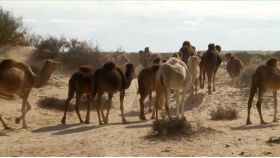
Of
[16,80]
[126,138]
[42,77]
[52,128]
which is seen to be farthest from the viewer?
[42,77]

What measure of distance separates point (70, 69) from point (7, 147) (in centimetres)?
1953

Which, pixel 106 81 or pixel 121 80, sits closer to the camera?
pixel 106 81

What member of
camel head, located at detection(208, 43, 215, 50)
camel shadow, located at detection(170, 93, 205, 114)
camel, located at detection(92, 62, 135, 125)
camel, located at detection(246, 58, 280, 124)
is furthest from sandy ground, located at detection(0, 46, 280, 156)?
camel head, located at detection(208, 43, 215, 50)

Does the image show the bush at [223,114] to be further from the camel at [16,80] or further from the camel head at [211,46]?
the camel head at [211,46]

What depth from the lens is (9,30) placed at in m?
33.0

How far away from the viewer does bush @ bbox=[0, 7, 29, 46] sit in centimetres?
3241

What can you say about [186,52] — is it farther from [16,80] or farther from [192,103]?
[16,80]

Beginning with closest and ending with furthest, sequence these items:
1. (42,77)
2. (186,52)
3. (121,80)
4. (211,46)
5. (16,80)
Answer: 1. (16,80)
2. (121,80)
3. (42,77)
4. (211,46)
5. (186,52)

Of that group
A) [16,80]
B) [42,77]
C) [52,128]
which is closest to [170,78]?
[52,128]

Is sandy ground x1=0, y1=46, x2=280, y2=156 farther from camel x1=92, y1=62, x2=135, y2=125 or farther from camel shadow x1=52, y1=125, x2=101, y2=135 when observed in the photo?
camel x1=92, y1=62, x2=135, y2=125

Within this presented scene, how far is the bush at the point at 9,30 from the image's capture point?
32.4 m

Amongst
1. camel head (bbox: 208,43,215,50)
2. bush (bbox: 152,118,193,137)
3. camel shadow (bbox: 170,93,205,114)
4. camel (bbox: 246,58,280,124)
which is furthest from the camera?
camel head (bbox: 208,43,215,50)

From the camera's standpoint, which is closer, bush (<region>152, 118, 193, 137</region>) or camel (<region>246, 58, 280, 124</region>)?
bush (<region>152, 118, 193, 137</region>)

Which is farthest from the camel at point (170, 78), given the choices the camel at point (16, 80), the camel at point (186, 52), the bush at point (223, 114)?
the camel at point (186, 52)
